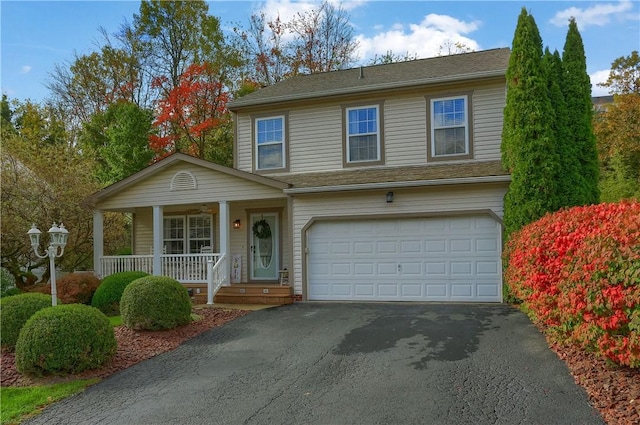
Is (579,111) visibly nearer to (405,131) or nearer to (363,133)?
(405,131)

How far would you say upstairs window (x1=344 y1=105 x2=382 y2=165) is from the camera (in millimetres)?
11848

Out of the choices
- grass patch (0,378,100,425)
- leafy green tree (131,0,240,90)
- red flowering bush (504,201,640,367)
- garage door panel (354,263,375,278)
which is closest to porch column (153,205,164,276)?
garage door panel (354,263,375,278)

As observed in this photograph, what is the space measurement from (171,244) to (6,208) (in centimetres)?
456

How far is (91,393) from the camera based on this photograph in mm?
5398

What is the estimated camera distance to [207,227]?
14117 millimetres

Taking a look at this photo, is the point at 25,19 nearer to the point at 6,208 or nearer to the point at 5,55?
the point at 5,55

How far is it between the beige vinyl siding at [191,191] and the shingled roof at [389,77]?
2396 mm

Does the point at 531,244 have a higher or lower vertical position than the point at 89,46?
lower


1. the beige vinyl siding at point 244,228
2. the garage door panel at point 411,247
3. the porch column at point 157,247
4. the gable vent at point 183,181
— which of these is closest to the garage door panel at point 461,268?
the garage door panel at point 411,247

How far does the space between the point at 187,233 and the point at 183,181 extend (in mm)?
2705

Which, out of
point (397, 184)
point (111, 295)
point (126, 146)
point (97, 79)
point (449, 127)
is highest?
point (97, 79)

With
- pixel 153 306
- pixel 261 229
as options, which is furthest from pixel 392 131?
pixel 153 306

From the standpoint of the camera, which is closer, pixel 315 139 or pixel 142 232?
pixel 315 139

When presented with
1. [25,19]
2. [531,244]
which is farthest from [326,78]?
[531,244]
